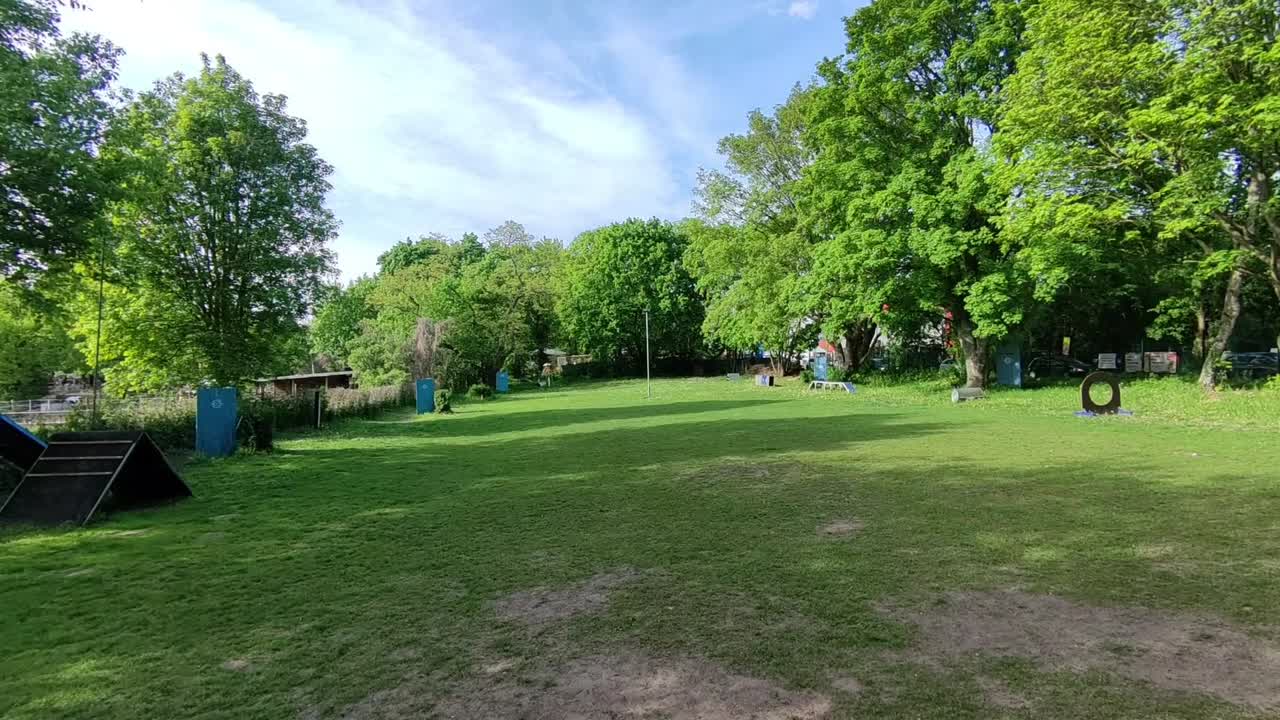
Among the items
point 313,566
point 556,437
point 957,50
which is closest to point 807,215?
point 957,50

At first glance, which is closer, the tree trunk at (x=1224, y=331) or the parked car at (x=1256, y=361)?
the tree trunk at (x=1224, y=331)

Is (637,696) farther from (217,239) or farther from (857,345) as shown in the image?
(857,345)

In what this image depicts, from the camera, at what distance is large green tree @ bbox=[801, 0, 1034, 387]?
22.3 m

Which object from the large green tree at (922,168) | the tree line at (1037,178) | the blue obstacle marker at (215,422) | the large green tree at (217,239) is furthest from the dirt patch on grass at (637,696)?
the large green tree at (922,168)

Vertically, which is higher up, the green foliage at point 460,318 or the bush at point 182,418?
the green foliage at point 460,318

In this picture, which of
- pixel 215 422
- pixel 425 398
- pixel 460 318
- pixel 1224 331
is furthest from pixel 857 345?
pixel 215 422

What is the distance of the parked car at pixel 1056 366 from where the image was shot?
102 feet

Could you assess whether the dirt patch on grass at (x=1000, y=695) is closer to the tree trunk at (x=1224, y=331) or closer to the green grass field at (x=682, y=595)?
the green grass field at (x=682, y=595)

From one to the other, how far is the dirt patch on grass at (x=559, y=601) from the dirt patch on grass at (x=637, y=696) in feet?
2.77

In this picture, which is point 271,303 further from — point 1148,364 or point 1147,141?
point 1148,364

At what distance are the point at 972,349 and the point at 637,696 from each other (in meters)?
24.8

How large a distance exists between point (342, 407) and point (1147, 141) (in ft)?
79.8

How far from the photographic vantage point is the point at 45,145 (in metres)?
9.40

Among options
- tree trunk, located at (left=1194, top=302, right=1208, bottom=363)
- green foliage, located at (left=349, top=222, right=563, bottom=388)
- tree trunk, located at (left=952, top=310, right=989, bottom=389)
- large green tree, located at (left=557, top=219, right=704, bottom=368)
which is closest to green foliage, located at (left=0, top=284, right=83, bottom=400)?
green foliage, located at (left=349, top=222, right=563, bottom=388)
